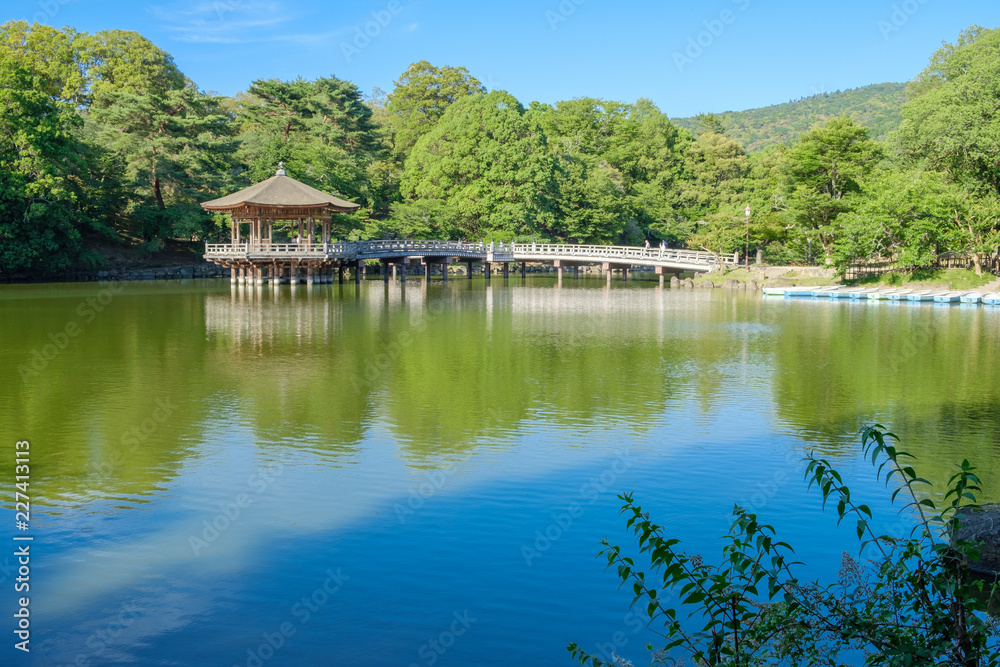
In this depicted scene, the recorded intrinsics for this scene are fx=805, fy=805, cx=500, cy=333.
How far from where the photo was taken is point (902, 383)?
14375 millimetres

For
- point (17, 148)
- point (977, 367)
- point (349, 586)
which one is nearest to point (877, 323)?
point (977, 367)

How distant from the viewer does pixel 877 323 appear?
2383 cm

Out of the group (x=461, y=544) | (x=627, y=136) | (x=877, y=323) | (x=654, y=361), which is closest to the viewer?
(x=461, y=544)

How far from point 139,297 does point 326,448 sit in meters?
24.0

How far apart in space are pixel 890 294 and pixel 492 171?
78.2ft

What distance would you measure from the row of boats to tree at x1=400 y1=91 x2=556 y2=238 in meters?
16.5

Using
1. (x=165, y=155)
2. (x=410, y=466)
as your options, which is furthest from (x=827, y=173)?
(x=410, y=466)

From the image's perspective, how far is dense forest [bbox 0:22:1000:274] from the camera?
116ft

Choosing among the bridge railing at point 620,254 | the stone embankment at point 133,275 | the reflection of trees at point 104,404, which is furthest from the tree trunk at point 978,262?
the stone embankment at point 133,275

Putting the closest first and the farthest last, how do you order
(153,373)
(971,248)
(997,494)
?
1. (997,494)
2. (153,373)
3. (971,248)

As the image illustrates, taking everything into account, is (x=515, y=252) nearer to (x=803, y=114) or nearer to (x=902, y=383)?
(x=902, y=383)

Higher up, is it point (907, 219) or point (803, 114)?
point (803, 114)

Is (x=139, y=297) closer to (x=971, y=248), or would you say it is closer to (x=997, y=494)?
(x=997, y=494)

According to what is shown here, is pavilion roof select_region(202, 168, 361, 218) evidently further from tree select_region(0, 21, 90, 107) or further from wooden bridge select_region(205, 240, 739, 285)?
tree select_region(0, 21, 90, 107)
